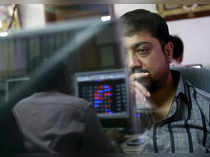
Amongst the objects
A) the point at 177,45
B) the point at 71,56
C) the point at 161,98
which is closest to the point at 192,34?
the point at 177,45

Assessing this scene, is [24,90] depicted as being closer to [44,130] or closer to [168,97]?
[44,130]

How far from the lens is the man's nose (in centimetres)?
44

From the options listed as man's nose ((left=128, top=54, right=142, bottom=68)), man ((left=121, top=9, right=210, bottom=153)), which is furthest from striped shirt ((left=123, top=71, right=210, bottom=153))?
man's nose ((left=128, top=54, right=142, bottom=68))

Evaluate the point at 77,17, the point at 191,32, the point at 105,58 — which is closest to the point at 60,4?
the point at 77,17

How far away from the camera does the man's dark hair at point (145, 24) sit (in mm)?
474

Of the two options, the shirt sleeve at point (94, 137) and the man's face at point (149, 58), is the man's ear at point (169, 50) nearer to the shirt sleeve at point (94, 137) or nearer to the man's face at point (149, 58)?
the man's face at point (149, 58)

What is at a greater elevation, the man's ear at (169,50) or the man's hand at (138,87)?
the man's ear at (169,50)

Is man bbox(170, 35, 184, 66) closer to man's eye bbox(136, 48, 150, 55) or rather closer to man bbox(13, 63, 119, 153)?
man's eye bbox(136, 48, 150, 55)

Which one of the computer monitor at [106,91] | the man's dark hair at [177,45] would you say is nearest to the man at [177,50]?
the man's dark hair at [177,45]

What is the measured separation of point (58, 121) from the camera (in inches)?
17.7

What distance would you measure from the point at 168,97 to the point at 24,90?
0.31 metres

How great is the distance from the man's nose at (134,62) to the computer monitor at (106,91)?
2 centimetres

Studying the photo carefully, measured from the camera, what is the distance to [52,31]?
1.55ft

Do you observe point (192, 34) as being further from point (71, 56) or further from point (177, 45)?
point (71, 56)
